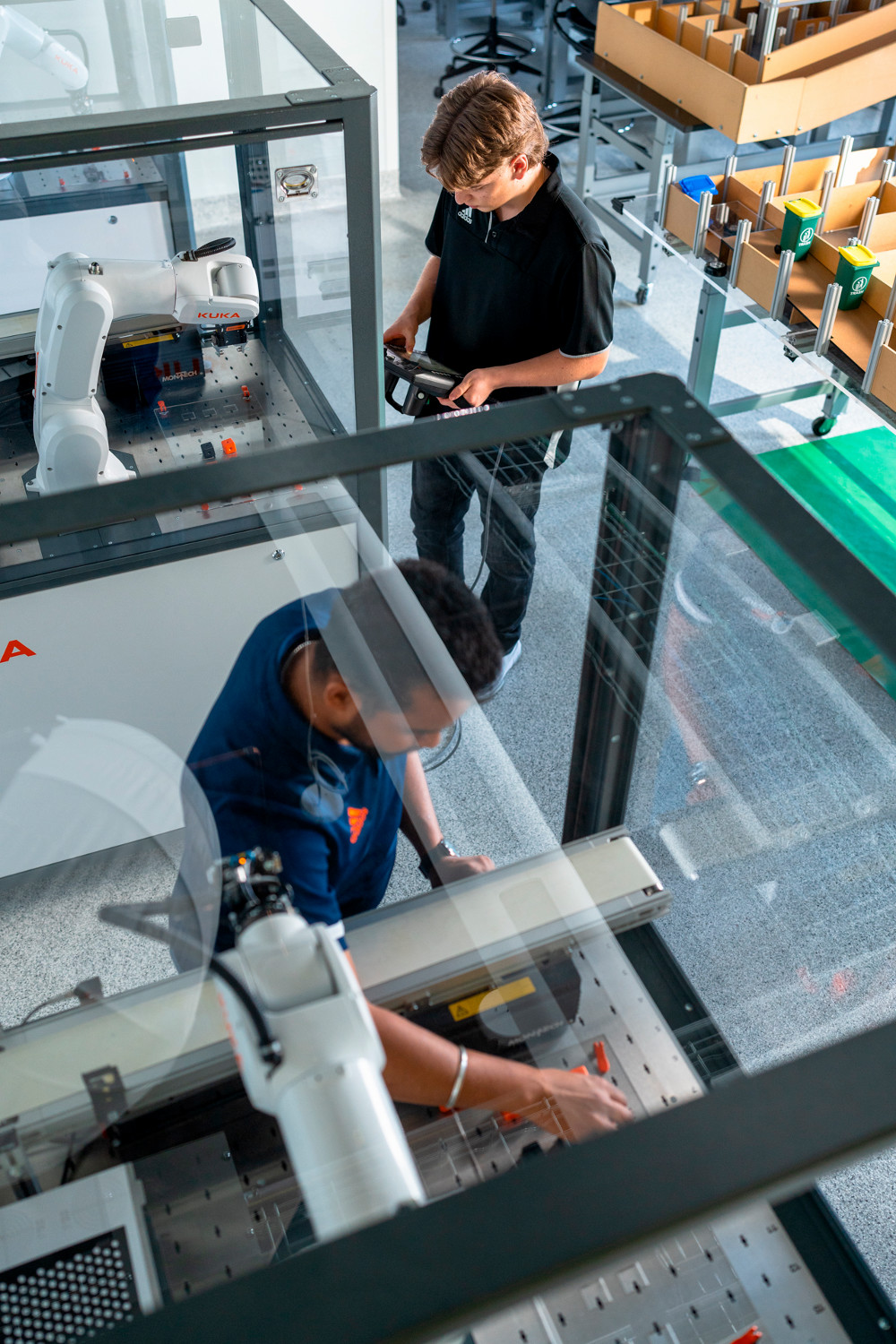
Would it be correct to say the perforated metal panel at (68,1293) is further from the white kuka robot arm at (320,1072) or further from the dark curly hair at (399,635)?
the dark curly hair at (399,635)

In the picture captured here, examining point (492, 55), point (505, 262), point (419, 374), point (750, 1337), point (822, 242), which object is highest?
point (492, 55)

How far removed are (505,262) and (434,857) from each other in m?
1.63

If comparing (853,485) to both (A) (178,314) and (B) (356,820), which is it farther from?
(B) (356,820)

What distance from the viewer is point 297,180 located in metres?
2.12

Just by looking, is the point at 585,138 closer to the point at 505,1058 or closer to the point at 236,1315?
the point at 505,1058

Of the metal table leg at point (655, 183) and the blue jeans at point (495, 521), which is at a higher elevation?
the metal table leg at point (655, 183)

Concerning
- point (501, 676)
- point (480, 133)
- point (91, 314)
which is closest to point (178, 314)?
point (91, 314)

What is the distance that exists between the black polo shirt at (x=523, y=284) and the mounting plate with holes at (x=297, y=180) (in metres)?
0.44

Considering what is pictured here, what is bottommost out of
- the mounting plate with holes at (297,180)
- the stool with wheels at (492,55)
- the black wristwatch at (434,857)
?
the black wristwatch at (434,857)

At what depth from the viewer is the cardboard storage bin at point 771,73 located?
336 cm

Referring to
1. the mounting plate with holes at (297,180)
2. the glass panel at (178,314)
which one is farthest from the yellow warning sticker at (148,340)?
the mounting plate with holes at (297,180)

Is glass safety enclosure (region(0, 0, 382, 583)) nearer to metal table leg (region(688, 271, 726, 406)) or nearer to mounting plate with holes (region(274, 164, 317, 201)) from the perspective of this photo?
mounting plate with holes (region(274, 164, 317, 201))

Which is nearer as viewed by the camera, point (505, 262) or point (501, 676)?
point (501, 676)

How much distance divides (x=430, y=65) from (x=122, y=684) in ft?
21.4
